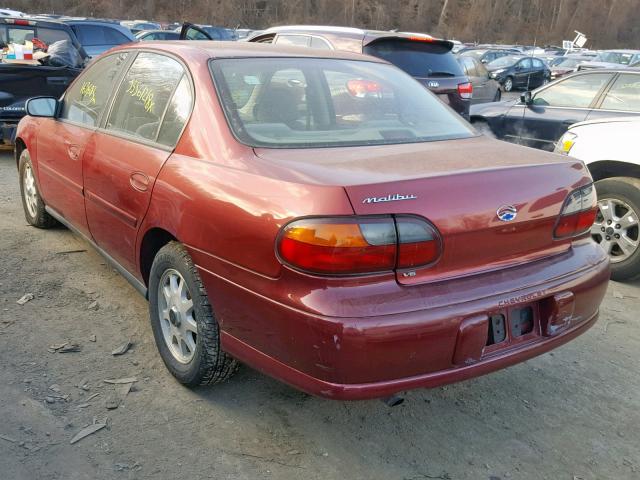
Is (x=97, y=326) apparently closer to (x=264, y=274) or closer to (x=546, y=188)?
(x=264, y=274)

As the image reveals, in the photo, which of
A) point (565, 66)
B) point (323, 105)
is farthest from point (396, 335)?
point (565, 66)

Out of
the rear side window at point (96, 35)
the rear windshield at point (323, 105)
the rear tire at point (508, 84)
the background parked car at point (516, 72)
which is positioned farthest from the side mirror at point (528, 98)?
the rear tire at point (508, 84)

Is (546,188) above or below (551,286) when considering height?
above

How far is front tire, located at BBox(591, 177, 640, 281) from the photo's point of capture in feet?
15.2

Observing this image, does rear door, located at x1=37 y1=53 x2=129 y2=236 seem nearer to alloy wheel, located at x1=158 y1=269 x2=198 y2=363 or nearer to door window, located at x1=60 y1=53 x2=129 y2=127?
door window, located at x1=60 y1=53 x2=129 y2=127

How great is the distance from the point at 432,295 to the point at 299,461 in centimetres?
92

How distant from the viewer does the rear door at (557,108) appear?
6.74 meters

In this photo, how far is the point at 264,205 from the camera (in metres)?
2.37

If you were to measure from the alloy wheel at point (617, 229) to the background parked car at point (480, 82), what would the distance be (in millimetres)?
9756

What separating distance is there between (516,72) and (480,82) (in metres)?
12.8

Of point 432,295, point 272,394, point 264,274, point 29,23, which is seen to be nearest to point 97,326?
point 272,394

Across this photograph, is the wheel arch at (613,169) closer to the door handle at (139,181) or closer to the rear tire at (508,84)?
the door handle at (139,181)

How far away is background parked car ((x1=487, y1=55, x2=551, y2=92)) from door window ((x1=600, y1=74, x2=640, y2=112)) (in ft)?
67.3

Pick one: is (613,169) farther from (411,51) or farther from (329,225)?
(329,225)
